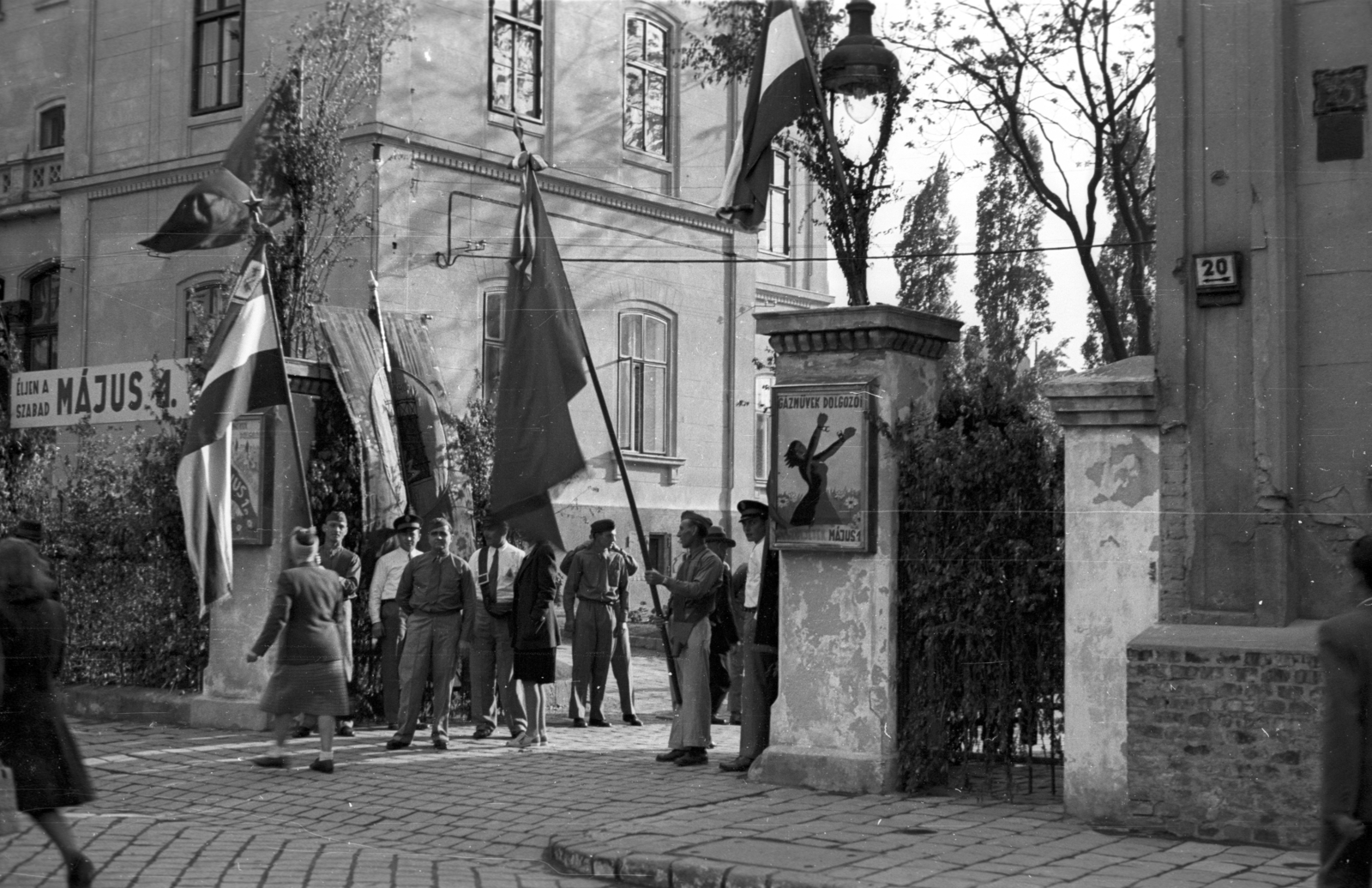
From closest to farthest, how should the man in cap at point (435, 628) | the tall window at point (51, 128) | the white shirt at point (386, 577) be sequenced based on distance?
the man in cap at point (435, 628) → the white shirt at point (386, 577) → the tall window at point (51, 128)

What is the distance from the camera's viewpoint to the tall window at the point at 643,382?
25.5 m

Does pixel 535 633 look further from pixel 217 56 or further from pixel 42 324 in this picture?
pixel 42 324

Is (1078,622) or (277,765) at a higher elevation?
(1078,622)

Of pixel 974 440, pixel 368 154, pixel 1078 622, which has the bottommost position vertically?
pixel 1078 622

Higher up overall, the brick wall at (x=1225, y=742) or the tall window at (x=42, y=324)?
the tall window at (x=42, y=324)

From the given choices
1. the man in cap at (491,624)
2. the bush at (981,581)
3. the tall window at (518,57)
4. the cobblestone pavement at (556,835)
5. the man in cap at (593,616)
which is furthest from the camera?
the tall window at (518,57)

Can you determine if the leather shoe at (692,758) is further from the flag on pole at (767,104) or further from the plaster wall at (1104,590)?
the flag on pole at (767,104)

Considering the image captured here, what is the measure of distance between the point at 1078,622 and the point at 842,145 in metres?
14.0

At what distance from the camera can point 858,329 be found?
10211mm

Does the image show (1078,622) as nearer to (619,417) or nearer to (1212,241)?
(1212,241)

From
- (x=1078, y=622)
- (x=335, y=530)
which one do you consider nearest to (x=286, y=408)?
(x=335, y=530)

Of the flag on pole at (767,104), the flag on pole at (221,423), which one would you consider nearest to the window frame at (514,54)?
the flag on pole at (221,423)

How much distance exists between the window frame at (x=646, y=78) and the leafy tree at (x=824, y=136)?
1.54 feet

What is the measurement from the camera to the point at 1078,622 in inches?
364
